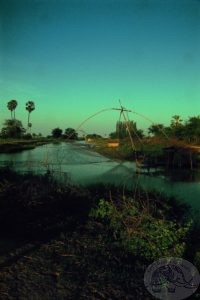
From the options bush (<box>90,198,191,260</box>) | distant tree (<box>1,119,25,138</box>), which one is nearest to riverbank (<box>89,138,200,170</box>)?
bush (<box>90,198,191,260</box>)

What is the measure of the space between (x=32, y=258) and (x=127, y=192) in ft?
19.6

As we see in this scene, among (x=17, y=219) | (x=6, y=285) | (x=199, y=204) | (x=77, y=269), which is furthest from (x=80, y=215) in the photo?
(x=199, y=204)

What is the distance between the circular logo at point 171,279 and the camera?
5.04m

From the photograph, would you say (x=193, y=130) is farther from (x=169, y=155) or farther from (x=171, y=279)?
(x=171, y=279)

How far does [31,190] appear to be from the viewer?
868 cm

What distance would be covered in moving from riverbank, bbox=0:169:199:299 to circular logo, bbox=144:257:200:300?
14cm

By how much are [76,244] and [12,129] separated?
64.0 m

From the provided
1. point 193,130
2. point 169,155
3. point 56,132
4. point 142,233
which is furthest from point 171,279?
point 56,132

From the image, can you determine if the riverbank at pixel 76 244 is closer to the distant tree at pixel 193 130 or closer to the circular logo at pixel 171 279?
the circular logo at pixel 171 279

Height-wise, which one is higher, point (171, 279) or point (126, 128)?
point (126, 128)

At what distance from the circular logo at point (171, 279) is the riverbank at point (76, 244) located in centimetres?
14

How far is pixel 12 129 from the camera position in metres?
68.4

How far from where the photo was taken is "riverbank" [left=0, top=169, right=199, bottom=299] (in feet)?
15.7

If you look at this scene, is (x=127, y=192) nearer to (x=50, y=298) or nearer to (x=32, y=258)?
(x=32, y=258)
